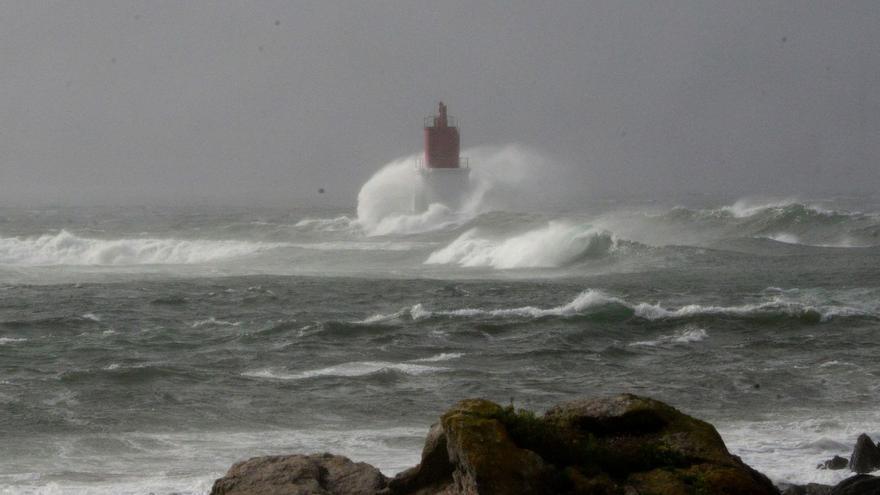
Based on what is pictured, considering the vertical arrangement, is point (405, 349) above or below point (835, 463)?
above

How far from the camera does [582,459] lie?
7.85 meters

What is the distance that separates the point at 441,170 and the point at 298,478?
137 ft

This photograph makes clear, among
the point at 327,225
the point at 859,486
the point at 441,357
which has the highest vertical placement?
the point at 327,225

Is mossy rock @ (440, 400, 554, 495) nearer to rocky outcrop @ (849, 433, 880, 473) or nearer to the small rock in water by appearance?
rocky outcrop @ (849, 433, 880, 473)

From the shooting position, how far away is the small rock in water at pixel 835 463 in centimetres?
1198

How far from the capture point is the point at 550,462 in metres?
7.73

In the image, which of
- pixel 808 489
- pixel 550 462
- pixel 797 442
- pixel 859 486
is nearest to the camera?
pixel 550 462

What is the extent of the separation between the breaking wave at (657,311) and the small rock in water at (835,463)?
1062 centimetres

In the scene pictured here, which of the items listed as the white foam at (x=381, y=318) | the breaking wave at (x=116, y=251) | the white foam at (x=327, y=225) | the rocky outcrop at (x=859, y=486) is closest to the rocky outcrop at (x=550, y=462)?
the rocky outcrop at (x=859, y=486)

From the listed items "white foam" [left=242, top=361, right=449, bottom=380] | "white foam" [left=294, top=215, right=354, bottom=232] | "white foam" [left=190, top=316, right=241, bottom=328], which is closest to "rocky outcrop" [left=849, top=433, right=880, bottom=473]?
"white foam" [left=242, top=361, right=449, bottom=380]

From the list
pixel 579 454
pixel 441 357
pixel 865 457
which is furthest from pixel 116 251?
pixel 579 454

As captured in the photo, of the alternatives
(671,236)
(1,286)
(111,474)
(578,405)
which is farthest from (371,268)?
(578,405)

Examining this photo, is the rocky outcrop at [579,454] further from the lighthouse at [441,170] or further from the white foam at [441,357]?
the lighthouse at [441,170]

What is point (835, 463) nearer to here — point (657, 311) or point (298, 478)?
point (298, 478)
